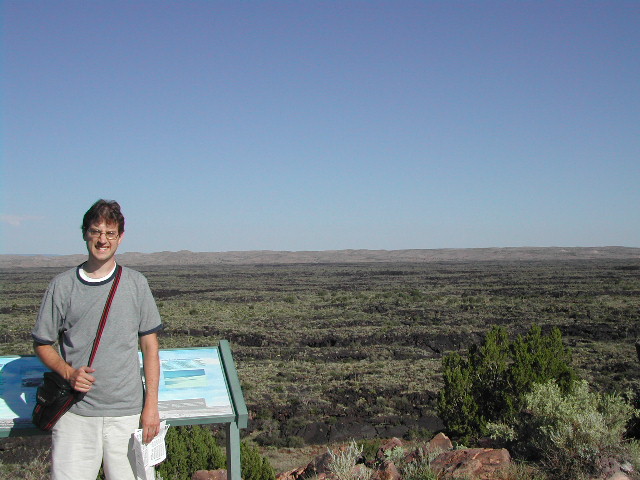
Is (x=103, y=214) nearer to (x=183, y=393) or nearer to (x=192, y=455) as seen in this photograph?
(x=183, y=393)

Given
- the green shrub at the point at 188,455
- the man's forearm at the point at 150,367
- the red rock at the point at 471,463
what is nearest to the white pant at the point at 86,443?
the man's forearm at the point at 150,367

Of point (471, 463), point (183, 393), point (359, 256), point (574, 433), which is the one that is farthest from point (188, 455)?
point (359, 256)

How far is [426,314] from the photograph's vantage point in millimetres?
36000

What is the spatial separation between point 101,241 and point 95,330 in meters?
0.48

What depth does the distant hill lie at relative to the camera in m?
167

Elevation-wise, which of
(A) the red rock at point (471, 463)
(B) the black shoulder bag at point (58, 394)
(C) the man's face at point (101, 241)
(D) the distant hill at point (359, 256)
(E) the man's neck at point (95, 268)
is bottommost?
(D) the distant hill at point (359, 256)

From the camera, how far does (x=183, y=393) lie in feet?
13.4

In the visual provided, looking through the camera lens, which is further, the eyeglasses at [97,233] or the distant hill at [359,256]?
the distant hill at [359,256]

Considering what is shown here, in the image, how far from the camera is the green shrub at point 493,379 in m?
9.67

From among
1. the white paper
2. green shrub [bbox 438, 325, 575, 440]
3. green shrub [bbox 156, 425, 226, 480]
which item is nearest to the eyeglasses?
the white paper

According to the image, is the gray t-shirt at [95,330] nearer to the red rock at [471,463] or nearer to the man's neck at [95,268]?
the man's neck at [95,268]

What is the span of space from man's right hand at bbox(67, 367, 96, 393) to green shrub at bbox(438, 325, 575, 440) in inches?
298

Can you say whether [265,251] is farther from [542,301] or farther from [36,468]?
[36,468]

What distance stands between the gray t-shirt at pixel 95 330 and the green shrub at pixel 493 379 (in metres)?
7.39
